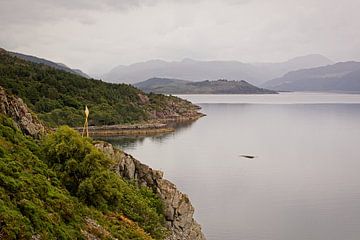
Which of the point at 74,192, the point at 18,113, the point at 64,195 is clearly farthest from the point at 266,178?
Result: the point at 64,195

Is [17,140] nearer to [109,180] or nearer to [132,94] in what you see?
[109,180]

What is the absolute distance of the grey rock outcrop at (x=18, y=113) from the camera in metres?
25.0

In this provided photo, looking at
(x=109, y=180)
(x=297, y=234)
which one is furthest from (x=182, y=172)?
(x=109, y=180)

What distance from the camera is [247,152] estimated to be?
79.8 meters

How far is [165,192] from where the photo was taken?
98.6 feet

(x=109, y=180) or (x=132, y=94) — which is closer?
(x=109, y=180)

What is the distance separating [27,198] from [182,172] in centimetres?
4493

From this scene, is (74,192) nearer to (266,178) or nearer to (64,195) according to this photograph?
(64,195)

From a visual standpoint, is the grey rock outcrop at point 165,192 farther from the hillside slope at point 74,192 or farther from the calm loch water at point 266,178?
the calm loch water at point 266,178

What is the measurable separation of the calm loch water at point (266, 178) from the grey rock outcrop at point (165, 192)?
6.57 m

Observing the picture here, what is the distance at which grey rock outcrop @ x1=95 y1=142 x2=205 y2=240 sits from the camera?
29016mm

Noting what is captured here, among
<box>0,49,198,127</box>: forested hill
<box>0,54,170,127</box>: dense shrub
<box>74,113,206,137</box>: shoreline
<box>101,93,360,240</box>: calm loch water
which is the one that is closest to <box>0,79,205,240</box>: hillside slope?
<box>101,93,360,240</box>: calm loch water

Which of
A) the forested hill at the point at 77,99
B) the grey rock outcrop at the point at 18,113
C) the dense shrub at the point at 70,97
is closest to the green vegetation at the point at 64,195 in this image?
the grey rock outcrop at the point at 18,113

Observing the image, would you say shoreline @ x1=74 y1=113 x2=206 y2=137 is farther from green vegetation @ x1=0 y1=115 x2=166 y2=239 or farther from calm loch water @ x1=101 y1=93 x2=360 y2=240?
green vegetation @ x1=0 y1=115 x2=166 y2=239
